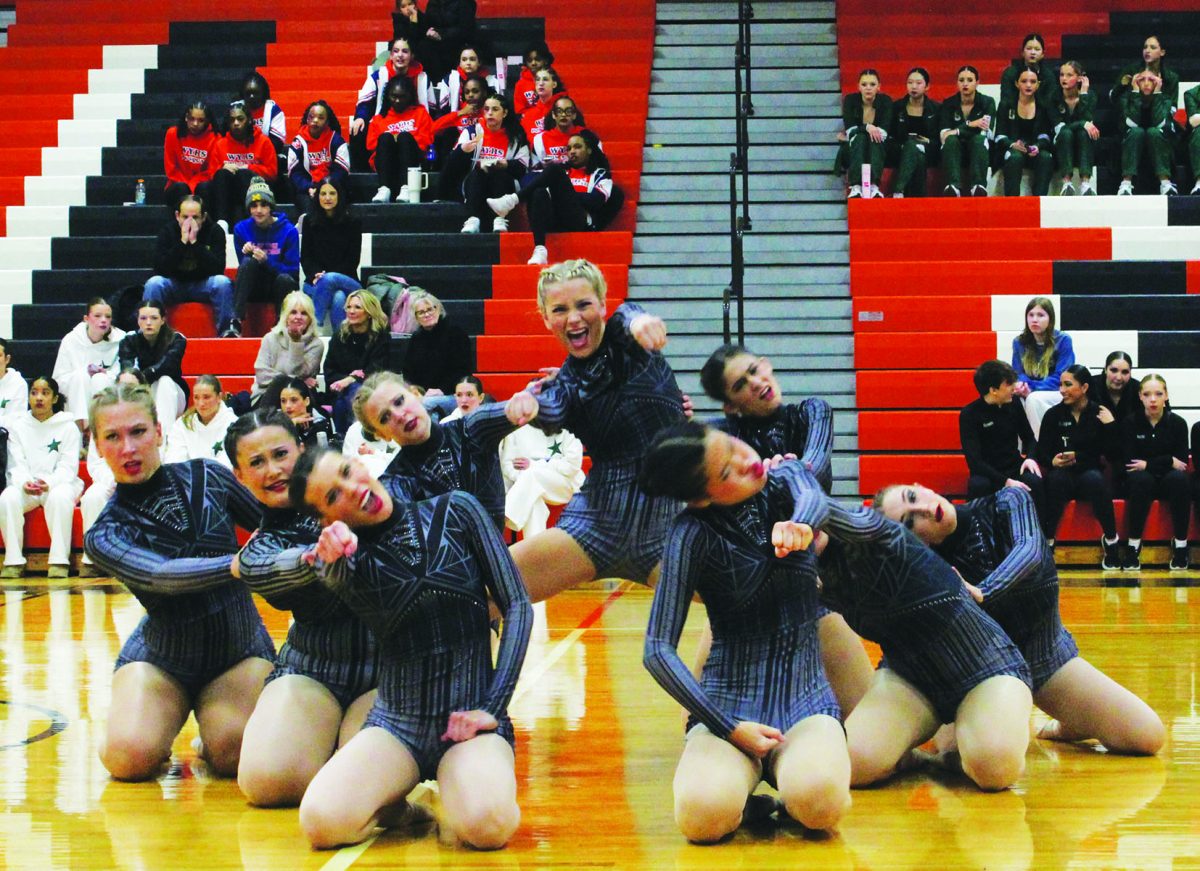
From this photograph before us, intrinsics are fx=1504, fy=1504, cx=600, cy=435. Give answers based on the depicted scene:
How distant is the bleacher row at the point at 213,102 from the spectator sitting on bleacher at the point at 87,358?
0.58 meters

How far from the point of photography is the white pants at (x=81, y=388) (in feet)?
33.9

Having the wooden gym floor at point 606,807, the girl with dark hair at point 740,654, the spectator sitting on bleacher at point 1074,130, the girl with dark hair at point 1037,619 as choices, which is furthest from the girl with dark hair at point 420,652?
the spectator sitting on bleacher at point 1074,130

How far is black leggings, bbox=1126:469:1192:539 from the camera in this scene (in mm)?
9312

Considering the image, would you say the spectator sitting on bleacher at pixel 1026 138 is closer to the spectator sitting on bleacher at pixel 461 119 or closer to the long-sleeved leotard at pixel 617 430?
the spectator sitting on bleacher at pixel 461 119

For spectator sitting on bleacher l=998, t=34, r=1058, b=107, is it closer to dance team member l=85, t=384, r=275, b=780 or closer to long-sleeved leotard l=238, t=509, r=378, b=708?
dance team member l=85, t=384, r=275, b=780

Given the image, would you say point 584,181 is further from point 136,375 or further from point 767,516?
point 767,516

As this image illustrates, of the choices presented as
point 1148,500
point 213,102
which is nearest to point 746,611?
point 1148,500

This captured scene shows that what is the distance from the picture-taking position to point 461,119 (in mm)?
12055

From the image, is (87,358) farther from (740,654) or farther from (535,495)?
(740,654)

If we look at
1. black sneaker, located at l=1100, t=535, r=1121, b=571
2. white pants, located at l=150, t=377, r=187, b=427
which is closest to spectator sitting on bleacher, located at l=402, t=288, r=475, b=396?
white pants, located at l=150, t=377, r=187, b=427

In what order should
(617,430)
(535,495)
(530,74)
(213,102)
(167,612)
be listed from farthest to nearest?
(213,102)
(530,74)
(535,495)
(617,430)
(167,612)

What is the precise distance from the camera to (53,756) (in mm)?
4820

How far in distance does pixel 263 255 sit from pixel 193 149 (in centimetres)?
168

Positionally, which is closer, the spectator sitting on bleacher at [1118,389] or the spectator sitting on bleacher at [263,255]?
the spectator sitting on bleacher at [1118,389]
